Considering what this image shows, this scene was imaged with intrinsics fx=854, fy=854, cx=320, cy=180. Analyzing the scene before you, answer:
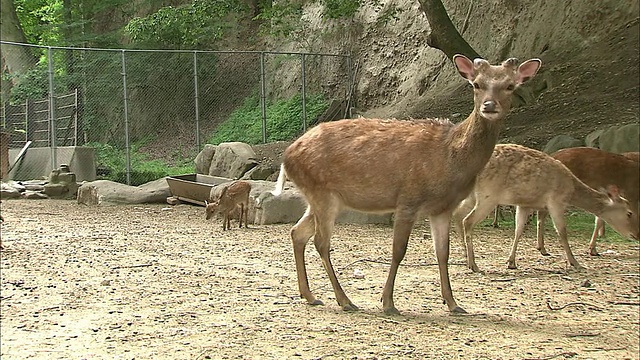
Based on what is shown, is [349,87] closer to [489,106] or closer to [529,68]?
[489,106]

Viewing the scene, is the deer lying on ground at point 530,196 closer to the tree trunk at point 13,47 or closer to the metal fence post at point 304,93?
the metal fence post at point 304,93

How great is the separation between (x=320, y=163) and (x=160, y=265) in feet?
2.17

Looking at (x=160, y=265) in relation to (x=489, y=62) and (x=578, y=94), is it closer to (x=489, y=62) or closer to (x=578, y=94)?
(x=489, y=62)

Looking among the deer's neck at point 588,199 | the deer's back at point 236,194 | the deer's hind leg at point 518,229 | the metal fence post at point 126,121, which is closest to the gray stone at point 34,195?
the metal fence post at point 126,121

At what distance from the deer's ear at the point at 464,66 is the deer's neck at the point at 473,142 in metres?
0.44

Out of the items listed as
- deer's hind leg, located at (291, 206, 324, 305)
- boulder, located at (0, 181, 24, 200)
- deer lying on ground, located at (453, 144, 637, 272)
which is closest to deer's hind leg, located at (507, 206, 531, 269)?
deer lying on ground, located at (453, 144, 637, 272)

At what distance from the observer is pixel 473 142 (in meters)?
2.44

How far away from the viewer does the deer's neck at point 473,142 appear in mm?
2365

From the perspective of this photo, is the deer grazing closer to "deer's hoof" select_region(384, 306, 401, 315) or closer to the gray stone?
"deer's hoof" select_region(384, 306, 401, 315)

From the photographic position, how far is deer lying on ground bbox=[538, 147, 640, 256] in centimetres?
214

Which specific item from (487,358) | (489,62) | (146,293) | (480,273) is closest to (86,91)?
(146,293)

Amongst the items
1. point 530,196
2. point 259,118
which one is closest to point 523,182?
point 530,196

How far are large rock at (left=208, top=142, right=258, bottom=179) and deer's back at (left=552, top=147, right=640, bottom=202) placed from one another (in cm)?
93

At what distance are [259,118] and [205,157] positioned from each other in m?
0.23
